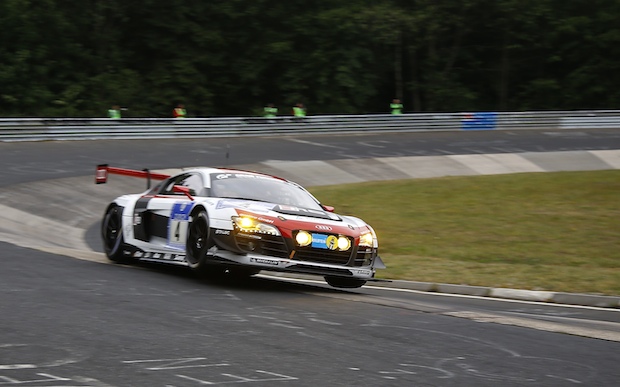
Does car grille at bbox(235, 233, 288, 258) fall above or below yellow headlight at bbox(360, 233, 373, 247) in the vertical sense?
above

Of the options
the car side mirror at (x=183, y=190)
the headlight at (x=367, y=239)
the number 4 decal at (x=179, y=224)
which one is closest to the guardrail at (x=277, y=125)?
the car side mirror at (x=183, y=190)

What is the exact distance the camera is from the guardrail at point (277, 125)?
3222cm

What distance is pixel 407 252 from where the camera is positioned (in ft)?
51.4

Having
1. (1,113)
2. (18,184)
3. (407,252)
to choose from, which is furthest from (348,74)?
(407,252)

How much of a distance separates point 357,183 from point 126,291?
1825 cm

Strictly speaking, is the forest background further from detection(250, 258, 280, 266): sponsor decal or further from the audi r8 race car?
detection(250, 258, 280, 266): sponsor decal

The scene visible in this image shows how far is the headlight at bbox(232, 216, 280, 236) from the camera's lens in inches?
396

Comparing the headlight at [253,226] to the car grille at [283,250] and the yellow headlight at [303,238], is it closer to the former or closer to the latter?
the car grille at [283,250]

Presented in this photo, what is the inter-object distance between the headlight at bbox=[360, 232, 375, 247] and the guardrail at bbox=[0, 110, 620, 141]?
73.7 ft

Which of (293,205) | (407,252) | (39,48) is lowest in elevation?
(407,252)

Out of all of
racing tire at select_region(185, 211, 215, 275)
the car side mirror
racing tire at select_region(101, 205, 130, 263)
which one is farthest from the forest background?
racing tire at select_region(185, 211, 215, 275)

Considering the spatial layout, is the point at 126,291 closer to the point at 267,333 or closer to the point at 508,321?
the point at 267,333

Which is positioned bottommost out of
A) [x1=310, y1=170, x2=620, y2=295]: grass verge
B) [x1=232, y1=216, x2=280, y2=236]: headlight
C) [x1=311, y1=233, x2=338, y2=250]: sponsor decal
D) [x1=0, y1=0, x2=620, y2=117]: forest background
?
[x1=310, y1=170, x2=620, y2=295]: grass verge

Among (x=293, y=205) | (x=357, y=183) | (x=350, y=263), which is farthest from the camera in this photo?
(x=357, y=183)
